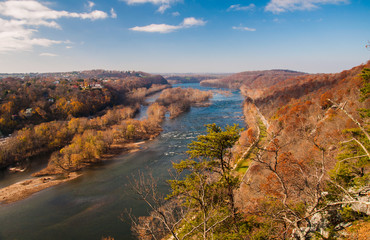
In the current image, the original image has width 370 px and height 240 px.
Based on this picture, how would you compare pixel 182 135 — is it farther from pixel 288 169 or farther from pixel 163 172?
pixel 288 169

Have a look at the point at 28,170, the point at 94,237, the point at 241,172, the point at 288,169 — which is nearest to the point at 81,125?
the point at 28,170

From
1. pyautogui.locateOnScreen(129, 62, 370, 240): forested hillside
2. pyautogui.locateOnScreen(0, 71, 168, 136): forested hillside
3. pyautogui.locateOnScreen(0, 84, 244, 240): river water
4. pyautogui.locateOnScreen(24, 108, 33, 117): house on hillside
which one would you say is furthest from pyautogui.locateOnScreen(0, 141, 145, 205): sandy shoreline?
pyautogui.locateOnScreen(24, 108, 33, 117): house on hillside

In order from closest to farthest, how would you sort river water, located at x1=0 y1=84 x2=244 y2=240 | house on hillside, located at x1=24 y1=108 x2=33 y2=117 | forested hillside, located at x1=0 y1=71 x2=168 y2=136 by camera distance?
1. river water, located at x1=0 y1=84 x2=244 y2=240
2. forested hillside, located at x1=0 y1=71 x2=168 y2=136
3. house on hillside, located at x1=24 y1=108 x2=33 y2=117

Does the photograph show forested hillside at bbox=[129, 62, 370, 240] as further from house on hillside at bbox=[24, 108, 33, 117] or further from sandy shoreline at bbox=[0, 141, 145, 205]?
house on hillside at bbox=[24, 108, 33, 117]

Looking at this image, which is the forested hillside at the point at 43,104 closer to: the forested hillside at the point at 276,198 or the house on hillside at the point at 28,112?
the house on hillside at the point at 28,112

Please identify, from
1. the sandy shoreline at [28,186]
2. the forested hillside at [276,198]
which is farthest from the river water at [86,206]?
the forested hillside at [276,198]

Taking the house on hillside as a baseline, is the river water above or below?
below

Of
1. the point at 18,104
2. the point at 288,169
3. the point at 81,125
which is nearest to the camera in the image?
the point at 288,169

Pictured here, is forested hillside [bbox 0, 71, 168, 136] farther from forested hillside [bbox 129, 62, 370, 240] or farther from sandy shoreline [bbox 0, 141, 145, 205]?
forested hillside [bbox 129, 62, 370, 240]

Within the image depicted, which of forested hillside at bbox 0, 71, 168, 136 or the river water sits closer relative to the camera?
the river water

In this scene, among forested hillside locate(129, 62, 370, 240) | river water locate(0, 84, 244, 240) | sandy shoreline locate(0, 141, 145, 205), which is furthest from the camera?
sandy shoreline locate(0, 141, 145, 205)

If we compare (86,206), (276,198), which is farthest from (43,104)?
(276,198)
